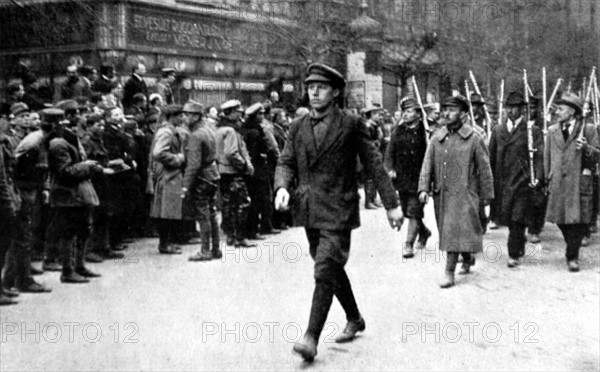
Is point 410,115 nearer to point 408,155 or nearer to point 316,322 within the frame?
point 408,155

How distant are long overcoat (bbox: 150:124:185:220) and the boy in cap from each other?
139 inches

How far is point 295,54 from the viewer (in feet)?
67.5

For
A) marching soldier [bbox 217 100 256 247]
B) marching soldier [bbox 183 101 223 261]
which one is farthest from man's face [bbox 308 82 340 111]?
marching soldier [bbox 217 100 256 247]

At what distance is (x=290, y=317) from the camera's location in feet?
A: 24.0

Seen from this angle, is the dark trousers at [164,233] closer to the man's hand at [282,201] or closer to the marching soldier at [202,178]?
the marching soldier at [202,178]

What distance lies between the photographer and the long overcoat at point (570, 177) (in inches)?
377

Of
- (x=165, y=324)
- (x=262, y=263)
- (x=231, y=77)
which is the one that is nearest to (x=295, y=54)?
(x=231, y=77)

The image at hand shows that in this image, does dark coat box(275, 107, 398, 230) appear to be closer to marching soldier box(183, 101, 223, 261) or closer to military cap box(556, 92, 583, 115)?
marching soldier box(183, 101, 223, 261)

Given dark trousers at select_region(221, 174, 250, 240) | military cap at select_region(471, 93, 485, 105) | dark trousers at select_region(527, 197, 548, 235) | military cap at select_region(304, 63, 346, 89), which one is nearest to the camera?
military cap at select_region(304, 63, 346, 89)

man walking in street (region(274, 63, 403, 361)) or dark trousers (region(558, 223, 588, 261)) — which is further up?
man walking in street (region(274, 63, 403, 361))

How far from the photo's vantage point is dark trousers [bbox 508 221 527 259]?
9831 millimetres

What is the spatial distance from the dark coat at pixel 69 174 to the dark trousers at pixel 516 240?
497cm

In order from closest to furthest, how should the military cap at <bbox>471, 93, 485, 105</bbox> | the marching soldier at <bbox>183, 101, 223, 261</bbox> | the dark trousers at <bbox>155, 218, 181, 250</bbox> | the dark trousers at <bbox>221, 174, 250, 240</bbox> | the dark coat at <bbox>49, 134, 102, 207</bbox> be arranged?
the dark coat at <bbox>49, 134, 102, 207</bbox> → the marching soldier at <bbox>183, 101, 223, 261</bbox> → the dark trousers at <bbox>155, 218, 181, 250</bbox> → the dark trousers at <bbox>221, 174, 250, 240</bbox> → the military cap at <bbox>471, 93, 485, 105</bbox>

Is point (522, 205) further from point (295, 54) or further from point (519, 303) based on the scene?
point (295, 54)
